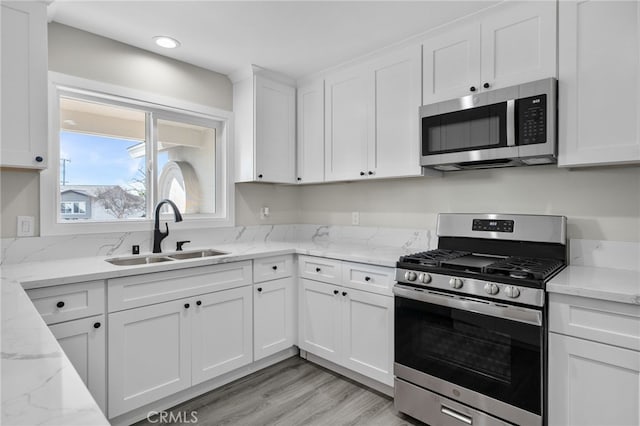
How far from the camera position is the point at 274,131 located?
10.3ft

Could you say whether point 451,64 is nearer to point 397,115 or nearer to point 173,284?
point 397,115

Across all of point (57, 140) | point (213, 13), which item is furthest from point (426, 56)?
point (57, 140)

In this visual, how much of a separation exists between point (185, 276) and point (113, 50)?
5.41ft

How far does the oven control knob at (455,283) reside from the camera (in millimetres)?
1815

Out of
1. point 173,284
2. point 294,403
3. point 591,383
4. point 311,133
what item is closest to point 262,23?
point 311,133

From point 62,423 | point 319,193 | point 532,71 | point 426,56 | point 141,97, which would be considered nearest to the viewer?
point 62,423

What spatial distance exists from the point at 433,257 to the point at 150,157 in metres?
2.16

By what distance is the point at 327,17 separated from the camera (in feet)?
7.22

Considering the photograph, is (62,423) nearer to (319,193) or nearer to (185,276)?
(185,276)

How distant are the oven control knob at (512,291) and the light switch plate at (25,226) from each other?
2.65m

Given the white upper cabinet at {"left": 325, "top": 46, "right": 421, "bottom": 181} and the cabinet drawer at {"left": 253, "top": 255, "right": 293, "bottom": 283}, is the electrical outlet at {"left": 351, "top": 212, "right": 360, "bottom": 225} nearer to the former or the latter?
the white upper cabinet at {"left": 325, "top": 46, "right": 421, "bottom": 181}

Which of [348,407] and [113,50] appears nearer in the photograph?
[348,407]

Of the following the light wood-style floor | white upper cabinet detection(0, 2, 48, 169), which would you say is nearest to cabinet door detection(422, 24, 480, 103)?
the light wood-style floor

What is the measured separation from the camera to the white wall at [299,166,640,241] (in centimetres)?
191
